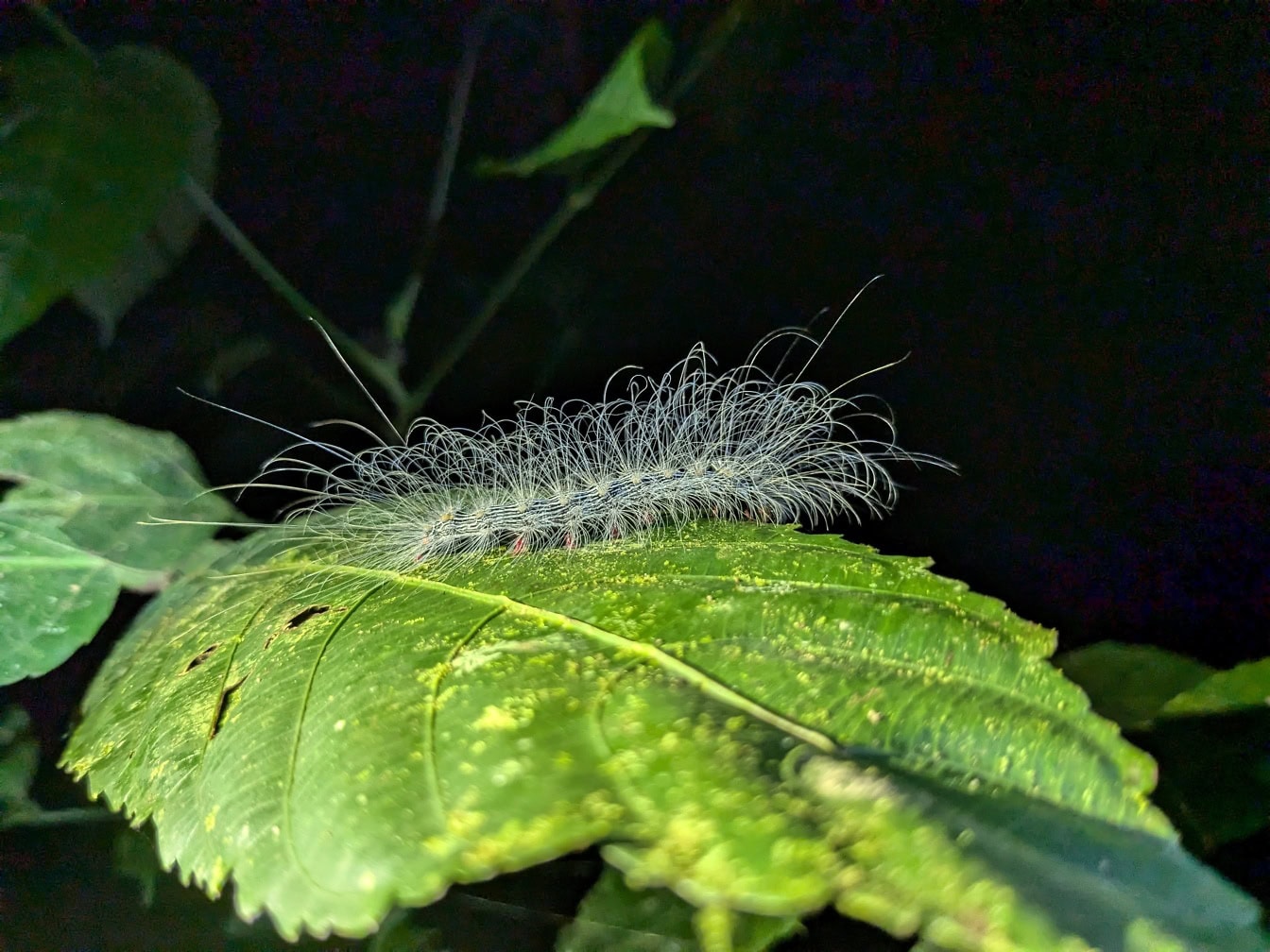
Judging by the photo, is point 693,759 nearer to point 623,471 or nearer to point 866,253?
point 623,471

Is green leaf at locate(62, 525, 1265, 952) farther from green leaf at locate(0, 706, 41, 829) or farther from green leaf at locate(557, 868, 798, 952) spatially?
green leaf at locate(0, 706, 41, 829)

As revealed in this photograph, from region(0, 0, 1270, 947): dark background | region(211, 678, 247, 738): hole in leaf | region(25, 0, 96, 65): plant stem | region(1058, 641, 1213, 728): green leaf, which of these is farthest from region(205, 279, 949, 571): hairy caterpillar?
region(25, 0, 96, 65): plant stem

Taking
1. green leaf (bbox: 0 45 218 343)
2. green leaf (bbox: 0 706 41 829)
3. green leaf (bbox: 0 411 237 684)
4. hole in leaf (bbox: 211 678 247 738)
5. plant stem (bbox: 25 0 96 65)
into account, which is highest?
plant stem (bbox: 25 0 96 65)

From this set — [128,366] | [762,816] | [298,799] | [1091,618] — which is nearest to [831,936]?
[762,816]

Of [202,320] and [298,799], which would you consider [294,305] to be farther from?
[298,799]

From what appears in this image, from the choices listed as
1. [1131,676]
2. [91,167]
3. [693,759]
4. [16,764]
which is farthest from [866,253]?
[16,764]

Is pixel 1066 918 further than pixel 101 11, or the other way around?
pixel 101 11

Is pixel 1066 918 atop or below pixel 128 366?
below
